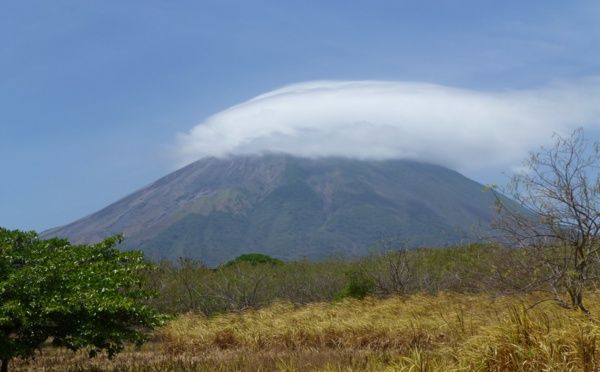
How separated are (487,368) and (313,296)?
18707 millimetres

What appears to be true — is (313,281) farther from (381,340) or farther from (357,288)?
(381,340)

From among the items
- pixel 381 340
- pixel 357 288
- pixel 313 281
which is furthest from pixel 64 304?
pixel 313 281

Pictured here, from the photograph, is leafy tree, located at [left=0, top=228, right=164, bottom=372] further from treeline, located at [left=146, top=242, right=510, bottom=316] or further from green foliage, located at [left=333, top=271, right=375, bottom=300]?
treeline, located at [left=146, top=242, right=510, bottom=316]

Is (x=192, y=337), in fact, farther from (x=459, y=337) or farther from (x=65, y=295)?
(x=459, y=337)

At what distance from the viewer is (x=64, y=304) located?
39.4ft

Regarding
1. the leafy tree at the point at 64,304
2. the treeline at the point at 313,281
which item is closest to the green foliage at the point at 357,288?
the treeline at the point at 313,281

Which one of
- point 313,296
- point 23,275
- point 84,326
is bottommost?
point 313,296

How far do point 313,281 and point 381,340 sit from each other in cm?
1349

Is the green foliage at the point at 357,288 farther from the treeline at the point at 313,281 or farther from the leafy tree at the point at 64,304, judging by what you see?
the leafy tree at the point at 64,304

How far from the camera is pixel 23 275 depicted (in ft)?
39.6

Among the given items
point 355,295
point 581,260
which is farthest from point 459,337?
point 355,295

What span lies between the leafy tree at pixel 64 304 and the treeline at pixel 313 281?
11072 millimetres

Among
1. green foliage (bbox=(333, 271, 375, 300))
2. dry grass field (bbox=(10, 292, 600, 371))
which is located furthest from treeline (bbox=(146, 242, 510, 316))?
dry grass field (bbox=(10, 292, 600, 371))

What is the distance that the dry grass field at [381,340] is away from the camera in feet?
31.4
